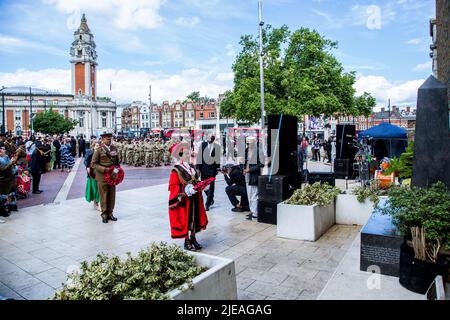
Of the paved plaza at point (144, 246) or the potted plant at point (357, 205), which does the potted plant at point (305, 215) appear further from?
the potted plant at point (357, 205)

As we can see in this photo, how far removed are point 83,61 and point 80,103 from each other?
1148cm

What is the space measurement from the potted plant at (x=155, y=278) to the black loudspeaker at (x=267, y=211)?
172 inches

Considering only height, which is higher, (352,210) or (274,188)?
(274,188)

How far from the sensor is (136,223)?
8.23 metres

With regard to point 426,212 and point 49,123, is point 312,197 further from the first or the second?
point 49,123

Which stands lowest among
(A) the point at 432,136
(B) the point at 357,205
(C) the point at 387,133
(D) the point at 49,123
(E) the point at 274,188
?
(B) the point at 357,205

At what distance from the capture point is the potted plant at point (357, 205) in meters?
7.52

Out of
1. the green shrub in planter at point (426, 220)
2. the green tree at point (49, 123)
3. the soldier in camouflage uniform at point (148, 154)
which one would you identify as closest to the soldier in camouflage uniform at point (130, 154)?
the soldier in camouflage uniform at point (148, 154)

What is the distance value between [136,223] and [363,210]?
5.15 m

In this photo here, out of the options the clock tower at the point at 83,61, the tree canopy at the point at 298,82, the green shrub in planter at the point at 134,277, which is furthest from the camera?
the clock tower at the point at 83,61

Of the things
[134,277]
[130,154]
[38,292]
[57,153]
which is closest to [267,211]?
[38,292]

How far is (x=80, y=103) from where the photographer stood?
97562 millimetres

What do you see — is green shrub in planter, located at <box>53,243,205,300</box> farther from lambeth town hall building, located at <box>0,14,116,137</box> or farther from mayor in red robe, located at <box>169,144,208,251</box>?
lambeth town hall building, located at <box>0,14,116,137</box>

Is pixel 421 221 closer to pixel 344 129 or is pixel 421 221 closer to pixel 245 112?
pixel 344 129
